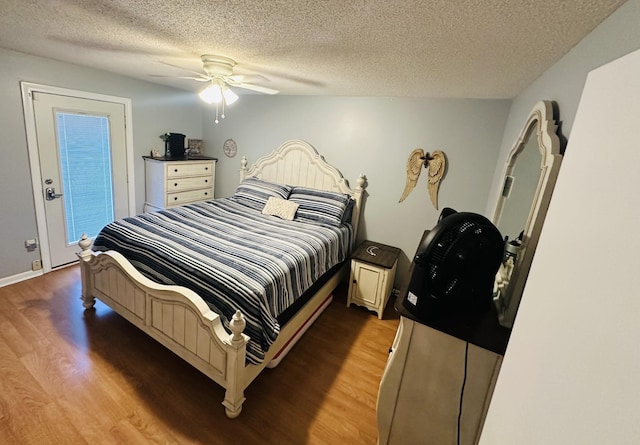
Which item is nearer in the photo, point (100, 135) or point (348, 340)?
point (348, 340)

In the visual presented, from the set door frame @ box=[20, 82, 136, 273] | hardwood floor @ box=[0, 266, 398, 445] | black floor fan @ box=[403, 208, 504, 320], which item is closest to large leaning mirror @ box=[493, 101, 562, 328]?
black floor fan @ box=[403, 208, 504, 320]

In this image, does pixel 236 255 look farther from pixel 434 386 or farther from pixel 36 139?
pixel 36 139

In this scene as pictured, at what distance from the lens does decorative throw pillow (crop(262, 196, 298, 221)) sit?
3.14m

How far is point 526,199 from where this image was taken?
146cm

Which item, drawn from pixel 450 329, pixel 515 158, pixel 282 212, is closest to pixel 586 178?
pixel 450 329

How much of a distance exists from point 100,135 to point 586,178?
13.1 ft

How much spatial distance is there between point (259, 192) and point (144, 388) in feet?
7.20

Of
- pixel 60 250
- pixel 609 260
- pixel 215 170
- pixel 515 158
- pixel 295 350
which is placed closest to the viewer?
pixel 609 260

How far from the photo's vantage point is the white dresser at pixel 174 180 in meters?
3.58

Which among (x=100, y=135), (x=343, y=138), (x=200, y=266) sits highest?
(x=343, y=138)

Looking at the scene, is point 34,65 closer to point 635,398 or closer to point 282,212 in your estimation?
point 282,212

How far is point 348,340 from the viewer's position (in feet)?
8.25

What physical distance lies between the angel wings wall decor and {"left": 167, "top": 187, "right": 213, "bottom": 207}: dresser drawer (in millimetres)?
2809

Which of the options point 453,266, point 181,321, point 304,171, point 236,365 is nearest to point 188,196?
point 304,171
